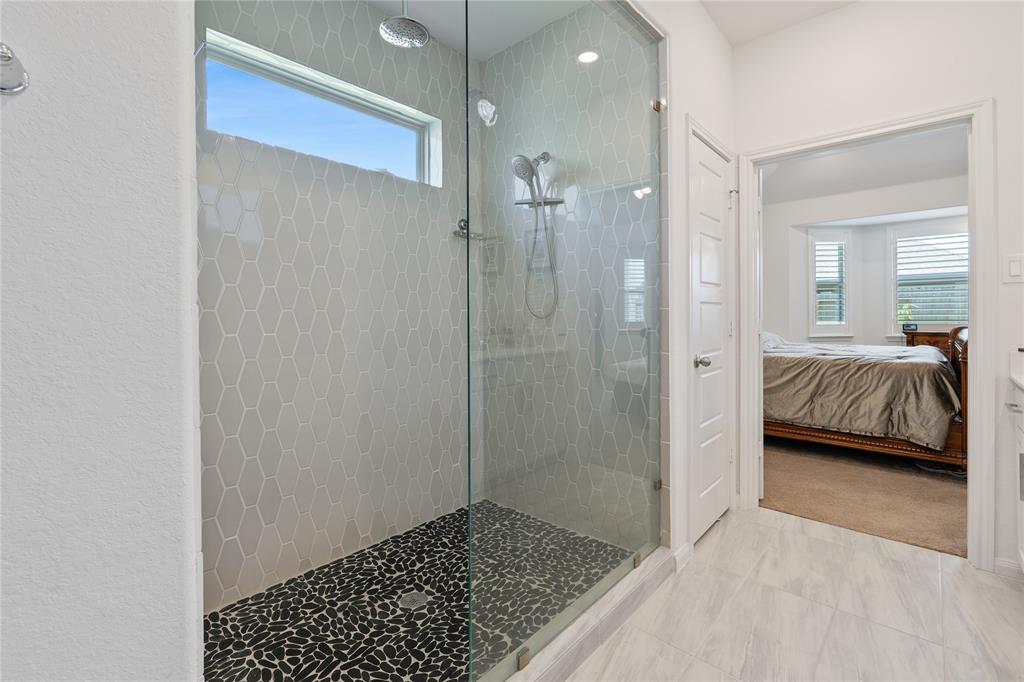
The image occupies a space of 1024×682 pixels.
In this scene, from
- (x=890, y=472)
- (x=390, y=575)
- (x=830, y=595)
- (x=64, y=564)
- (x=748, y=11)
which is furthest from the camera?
(x=890, y=472)

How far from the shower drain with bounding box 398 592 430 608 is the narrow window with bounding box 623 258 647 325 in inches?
55.2

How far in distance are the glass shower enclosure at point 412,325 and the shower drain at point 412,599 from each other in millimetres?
11

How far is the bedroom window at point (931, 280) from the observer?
20.1 ft

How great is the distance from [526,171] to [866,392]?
137 inches

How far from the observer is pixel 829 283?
671cm

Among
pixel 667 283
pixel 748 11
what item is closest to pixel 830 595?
pixel 667 283

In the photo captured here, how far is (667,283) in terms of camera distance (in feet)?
7.14

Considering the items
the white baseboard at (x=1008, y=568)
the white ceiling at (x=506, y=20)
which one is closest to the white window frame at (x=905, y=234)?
the white baseboard at (x=1008, y=568)

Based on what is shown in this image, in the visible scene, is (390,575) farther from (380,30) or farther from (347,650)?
(380,30)

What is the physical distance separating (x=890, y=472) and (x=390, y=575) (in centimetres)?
346

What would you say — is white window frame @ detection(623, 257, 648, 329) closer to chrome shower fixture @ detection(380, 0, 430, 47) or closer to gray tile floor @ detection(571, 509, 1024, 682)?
gray tile floor @ detection(571, 509, 1024, 682)

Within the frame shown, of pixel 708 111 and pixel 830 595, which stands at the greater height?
pixel 708 111

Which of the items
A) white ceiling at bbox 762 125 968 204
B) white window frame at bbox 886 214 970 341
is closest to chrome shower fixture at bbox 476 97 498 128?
white ceiling at bbox 762 125 968 204

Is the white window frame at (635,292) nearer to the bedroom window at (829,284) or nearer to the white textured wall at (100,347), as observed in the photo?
the white textured wall at (100,347)
